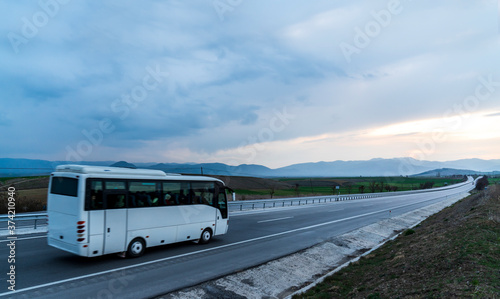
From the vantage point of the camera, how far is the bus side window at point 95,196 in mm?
10125

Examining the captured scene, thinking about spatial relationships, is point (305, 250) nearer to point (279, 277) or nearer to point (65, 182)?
point (279, 277)

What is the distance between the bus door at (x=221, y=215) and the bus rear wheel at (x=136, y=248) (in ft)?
13.6

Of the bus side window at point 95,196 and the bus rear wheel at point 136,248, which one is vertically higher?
the bus side window at point 95,196

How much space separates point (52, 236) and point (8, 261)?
54.0 inches

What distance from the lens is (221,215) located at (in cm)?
1536

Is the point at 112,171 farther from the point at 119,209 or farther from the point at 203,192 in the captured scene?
the point at 203,192

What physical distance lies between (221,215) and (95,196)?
6.54 metres

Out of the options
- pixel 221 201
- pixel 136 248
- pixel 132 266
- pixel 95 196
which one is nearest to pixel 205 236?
pixel 221 201

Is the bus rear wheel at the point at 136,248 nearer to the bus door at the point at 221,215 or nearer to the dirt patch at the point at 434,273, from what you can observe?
the bus door at the point at 221,215

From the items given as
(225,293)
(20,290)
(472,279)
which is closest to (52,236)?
(20,290)

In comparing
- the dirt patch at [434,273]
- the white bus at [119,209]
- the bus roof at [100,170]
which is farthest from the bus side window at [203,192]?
the dirt patch at [434,273]

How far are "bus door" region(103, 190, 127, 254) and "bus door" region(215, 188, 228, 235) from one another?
198 inches

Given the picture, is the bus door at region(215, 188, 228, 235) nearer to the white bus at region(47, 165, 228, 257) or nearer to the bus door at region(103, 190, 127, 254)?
the white bus at region(47, 165, 228, 257)

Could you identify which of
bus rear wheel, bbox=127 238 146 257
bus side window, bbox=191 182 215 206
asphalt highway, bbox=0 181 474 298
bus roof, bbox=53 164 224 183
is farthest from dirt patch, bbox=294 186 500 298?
bus roof, bbox=53 164 224 183
